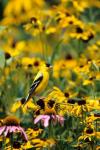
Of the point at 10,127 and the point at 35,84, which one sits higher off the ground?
the point at 35,84

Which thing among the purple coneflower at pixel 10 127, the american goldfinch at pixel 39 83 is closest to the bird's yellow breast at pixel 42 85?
the american goldfinch at pixel 39 83

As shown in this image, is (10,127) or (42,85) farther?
(42,85)

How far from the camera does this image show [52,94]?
3.41m

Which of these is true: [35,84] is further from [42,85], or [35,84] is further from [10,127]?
[10,127]

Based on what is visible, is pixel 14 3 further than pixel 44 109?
Yes

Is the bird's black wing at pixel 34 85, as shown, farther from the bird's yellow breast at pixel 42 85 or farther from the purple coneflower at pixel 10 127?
the purple coneflower at pixel 10 127

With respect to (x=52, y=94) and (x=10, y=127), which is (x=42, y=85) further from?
(x=10, y=127)

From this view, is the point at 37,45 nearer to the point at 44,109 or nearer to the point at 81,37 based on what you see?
the point at 81,37

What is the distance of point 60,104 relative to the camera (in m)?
3.17

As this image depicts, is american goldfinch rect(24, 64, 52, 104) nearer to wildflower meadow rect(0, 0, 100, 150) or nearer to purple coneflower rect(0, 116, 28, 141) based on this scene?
wildflower meadow rect(0, 0, 100, 150)

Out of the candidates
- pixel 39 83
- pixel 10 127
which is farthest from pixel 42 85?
pixel 10 127

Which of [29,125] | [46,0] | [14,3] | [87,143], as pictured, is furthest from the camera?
[46,0]

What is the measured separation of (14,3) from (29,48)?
107cm

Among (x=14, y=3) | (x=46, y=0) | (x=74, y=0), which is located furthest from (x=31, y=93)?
(x=46, y=0)
